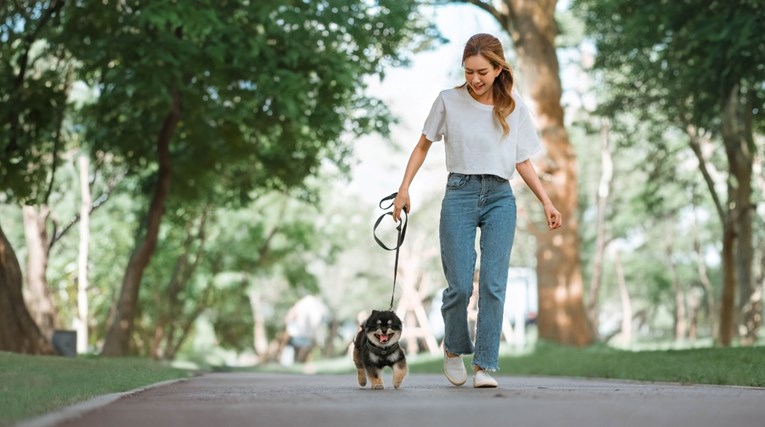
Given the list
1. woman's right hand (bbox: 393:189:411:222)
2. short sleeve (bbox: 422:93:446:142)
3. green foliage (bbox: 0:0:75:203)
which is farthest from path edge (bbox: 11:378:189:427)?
green foliage (bbox: 0:0:75:203)

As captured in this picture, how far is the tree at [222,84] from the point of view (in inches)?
679

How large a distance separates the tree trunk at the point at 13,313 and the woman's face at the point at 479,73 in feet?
39.3

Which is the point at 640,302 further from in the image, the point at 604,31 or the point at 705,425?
the point at 705,425

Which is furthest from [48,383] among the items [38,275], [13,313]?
[38,275]

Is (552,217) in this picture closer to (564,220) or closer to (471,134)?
(471,134)

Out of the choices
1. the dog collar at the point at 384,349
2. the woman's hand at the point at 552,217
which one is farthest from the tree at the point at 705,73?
the dog collar at the point at 384,349

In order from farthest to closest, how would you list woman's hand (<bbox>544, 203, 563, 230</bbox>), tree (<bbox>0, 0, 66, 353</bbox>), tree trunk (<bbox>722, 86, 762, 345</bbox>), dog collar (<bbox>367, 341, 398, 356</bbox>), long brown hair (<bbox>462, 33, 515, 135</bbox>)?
tree trunk (<bbox>722, 86, 762, 345</bbox>) < tree (<bbox>0, 0, 66, 353</bbox>) < dog collar (<bbox>367, 341, 398, 356</bbox>) < woman's hand (<bbox>544, 203, 563, 230</bbox>) < long brown hair (<bbox>462, 33, 515, 135</bbox>)

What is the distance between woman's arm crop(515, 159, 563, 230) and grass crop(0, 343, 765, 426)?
90.6 inches

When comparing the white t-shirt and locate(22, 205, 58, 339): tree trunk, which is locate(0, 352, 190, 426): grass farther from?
locate(22, 205, 58, 339): tree trunk

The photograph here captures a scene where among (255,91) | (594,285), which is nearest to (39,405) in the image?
(255,91)

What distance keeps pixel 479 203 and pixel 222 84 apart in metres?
11.4

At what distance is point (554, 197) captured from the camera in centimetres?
2158

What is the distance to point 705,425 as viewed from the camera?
5.32 metres

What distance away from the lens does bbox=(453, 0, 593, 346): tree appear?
70.1ft
